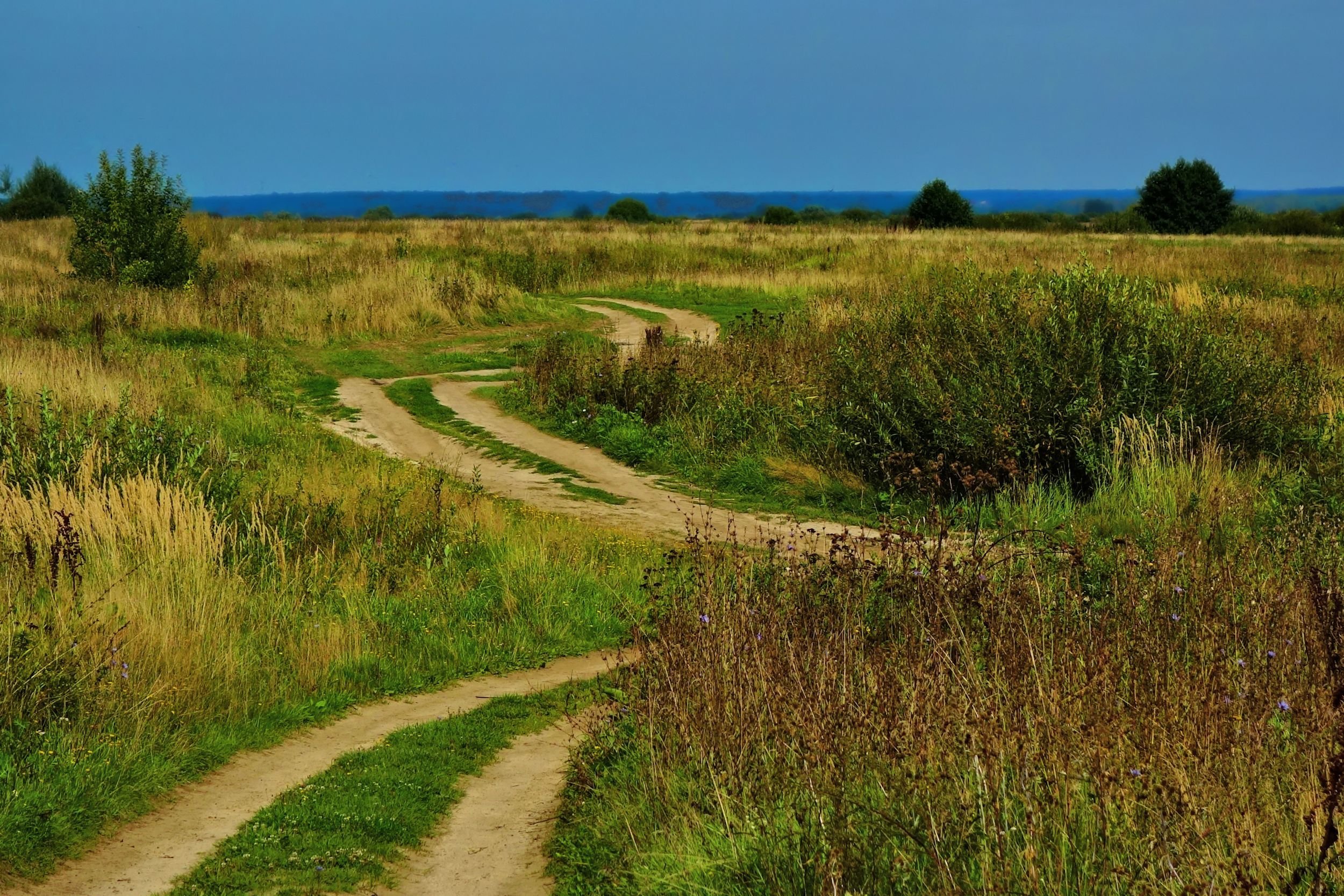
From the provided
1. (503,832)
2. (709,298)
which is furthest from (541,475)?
(709,298)

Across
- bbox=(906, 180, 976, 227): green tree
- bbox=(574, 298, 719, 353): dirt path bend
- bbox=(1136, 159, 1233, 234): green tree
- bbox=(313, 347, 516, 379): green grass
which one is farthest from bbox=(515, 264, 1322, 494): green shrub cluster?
bbox=(1136, 159, 1233, 234): green tree

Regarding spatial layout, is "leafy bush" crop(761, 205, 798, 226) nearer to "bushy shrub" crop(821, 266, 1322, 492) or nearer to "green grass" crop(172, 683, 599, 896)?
"bushy shrub" crop(821, 266, 1322, 492)

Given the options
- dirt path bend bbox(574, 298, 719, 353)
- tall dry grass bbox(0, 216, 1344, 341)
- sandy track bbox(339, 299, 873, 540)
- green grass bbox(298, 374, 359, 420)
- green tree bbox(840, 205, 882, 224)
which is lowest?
sandy track bbox(339, 299, 873, 540)

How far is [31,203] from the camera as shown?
54844 mm

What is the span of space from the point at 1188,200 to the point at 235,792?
62.0 metres

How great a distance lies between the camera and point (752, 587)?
667cm

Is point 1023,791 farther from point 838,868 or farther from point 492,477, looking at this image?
point 492,477

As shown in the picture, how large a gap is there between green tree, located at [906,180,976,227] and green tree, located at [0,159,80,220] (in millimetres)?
38549

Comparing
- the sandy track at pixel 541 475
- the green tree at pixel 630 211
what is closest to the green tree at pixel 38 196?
the green tree at pixel 630 211

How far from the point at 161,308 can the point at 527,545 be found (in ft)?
47.8

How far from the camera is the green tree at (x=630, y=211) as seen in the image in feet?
216

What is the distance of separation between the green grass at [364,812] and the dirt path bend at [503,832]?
0.08 metres

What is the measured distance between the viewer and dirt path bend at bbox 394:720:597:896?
4.79m

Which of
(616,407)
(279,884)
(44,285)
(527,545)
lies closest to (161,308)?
(44,285)
